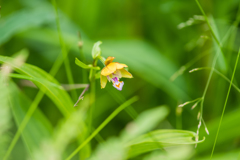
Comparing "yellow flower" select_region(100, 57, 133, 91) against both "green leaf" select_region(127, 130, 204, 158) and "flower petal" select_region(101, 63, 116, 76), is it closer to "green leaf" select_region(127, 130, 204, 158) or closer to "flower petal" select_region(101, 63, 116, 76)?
"flower petal" select_region(101, 63, 116, 76)

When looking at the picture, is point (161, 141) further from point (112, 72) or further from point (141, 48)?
point (141, 48)

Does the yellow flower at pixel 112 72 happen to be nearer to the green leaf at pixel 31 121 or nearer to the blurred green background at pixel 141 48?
the green leaf at pixel 31 121

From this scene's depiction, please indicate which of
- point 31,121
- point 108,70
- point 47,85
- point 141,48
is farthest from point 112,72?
point 141,48

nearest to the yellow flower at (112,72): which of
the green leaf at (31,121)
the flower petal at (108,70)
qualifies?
the flower petal at (108,70)

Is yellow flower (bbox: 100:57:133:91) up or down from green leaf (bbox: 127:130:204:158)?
up

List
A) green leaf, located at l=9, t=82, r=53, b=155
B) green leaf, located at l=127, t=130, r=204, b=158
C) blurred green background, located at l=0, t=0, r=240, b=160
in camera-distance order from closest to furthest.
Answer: green leaf, located at l=127, t=130, r=204, b=158, green leaf, located at l=9, t=82, r=53, b=155, blurred green background, located at l=0, t=0, r=240, b=160

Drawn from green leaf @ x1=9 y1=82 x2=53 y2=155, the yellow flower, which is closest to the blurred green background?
green leaf @ x1=9 y1=82 x2=53 y2=155
